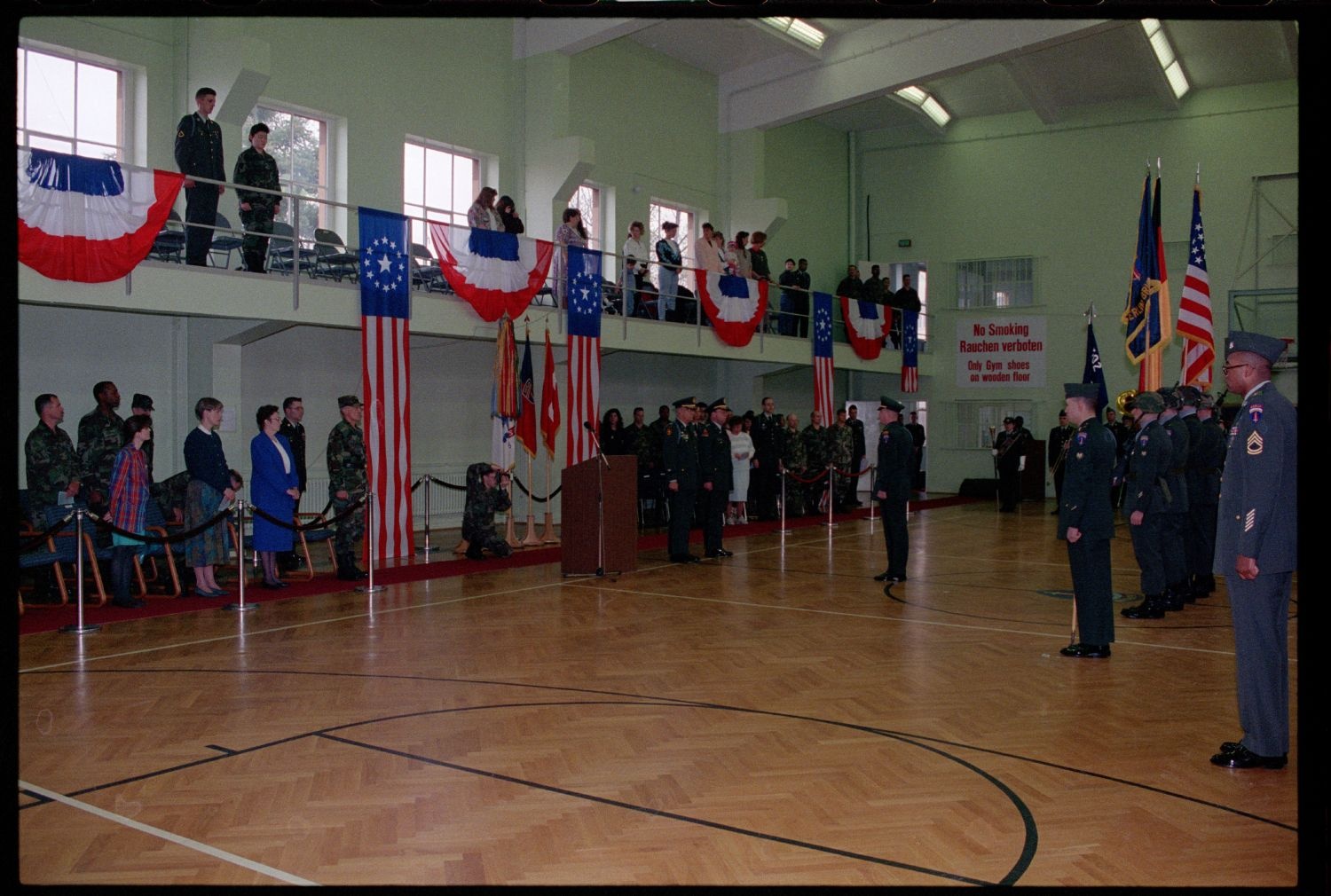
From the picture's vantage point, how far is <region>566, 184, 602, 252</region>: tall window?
18500 mm

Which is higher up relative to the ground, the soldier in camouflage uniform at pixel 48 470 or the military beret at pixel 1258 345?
the military beret at pixel 1258 345

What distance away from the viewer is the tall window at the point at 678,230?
1948 cm

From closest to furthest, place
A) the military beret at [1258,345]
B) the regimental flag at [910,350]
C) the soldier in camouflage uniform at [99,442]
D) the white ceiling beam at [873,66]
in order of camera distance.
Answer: the military beret at [1258,345], the soldier in camouflage uniform at [99,442], the white ceiling beam at [873,66], the regimental flag at [910,350]

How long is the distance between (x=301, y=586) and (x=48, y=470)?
7.70 feet

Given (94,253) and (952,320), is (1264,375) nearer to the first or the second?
(94,253)

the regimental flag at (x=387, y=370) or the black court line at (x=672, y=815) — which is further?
the regimental flag at (x=387, y=370)

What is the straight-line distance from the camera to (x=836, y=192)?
2581 centimetres

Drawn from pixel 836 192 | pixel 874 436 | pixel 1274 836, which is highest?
pixel 836 192

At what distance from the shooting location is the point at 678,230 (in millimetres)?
20625

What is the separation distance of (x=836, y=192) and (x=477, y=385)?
40.3ft

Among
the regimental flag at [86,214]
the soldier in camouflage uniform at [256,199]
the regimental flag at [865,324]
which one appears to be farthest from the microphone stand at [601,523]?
the regimental flag at [865,324]

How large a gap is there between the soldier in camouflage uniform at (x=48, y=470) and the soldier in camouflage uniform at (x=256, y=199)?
269 centimetres

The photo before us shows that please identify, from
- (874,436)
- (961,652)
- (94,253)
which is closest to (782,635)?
(961,652)

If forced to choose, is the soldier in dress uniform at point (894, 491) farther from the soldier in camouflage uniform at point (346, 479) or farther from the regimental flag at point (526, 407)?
the soldier in camouflage uniform at point (346, 479)
